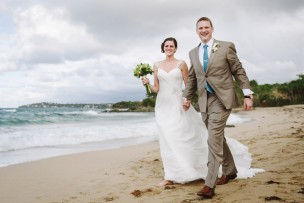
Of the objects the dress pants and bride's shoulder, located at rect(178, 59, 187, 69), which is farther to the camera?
bride's shoulder, located at rect(178, 59, 187, 69)

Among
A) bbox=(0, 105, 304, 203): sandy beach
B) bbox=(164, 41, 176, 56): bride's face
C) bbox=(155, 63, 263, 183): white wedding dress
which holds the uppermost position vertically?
bbox=(164, 41, 176, 56): bride's face

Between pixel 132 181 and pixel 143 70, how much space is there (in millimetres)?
1973

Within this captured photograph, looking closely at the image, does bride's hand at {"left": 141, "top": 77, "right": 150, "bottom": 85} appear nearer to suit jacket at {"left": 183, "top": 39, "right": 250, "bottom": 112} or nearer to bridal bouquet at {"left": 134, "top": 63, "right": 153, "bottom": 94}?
bridal bouquet at {"left": 134, "top": 63, "right": 153, "bottom": 94}

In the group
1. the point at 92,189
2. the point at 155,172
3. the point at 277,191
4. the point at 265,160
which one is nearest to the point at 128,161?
the point at 155,172

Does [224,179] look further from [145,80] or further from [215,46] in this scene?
[145,80]

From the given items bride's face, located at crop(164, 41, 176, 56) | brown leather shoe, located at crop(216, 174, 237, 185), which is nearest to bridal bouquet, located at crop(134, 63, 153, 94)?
bride's face, located at crop(164, 41, 176, 56)

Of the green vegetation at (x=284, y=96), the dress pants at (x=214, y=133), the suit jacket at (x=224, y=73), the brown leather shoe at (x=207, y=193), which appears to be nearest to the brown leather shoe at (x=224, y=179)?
the dress pants at (x=214, y=133)

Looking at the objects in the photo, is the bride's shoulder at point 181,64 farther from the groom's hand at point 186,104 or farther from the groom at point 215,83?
the groom at point 215,83

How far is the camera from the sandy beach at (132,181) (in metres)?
4.13

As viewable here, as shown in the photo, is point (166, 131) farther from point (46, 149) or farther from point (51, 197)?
point (46, 149)

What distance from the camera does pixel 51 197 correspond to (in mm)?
4887

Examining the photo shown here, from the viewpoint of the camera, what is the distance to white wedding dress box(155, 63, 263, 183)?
16.9ft

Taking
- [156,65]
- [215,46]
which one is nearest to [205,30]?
[215,46]

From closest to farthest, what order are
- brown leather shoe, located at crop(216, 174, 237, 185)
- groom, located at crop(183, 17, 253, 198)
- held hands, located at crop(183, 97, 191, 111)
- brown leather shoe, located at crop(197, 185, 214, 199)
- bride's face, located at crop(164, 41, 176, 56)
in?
brown leather shoe, located at crop(197, 185, 214, 199) → groom, located at crop(183, 17, 253, 198) → brown leather shoe, located at crop(216, 174, 237, 185) → held hands, located at crop(183, 97, 191, 111) → bride's face, located at crop(164, 41, 176, 56)
